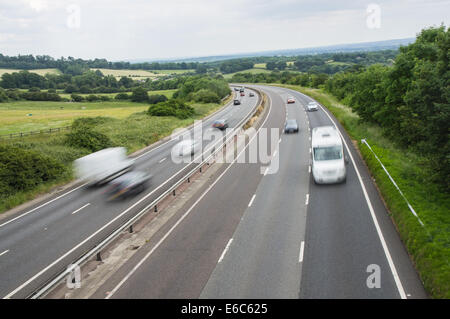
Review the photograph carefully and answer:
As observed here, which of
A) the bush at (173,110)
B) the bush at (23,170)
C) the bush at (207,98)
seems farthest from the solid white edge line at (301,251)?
the bush at (207,98)

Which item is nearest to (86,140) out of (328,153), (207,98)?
(328,153)

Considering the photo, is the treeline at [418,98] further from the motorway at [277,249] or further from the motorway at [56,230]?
the motorway at [56,230]

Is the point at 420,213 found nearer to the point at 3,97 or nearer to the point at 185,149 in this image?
the point at 185,149

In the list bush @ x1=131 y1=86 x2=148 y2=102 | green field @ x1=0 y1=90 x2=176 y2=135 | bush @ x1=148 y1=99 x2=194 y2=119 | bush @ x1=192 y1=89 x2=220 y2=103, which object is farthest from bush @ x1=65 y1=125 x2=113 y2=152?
bush @ x1=131 y1=86 x2=148 y2=102

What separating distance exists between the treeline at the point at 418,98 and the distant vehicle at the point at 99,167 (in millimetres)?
18535

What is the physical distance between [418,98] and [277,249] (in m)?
11.4

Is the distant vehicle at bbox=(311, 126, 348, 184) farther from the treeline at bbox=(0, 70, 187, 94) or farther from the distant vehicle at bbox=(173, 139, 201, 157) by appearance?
the treeline at bbox=(0, 70, 187, 94)

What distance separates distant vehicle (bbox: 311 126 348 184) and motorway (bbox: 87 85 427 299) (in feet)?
1.76

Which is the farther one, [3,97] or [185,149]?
[3,97]

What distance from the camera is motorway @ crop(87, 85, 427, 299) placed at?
36.6 feet

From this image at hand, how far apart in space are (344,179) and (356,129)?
16.3 meters

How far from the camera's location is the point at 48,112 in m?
78.4

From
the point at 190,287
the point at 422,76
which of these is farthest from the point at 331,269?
the point at 422,76
